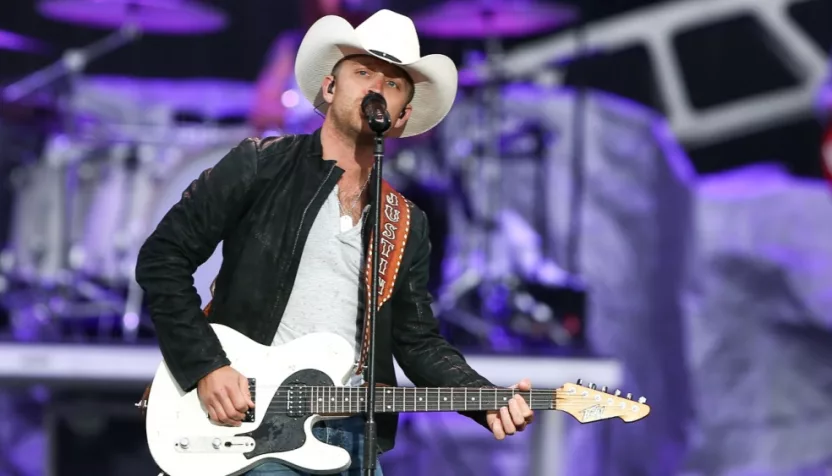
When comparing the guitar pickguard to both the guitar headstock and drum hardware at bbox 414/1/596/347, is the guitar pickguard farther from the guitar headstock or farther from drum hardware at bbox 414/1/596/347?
drum hardware at bbox 414/1/596/347

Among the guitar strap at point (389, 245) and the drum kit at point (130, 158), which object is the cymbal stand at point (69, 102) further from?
the guitar strap at point (389, 245)

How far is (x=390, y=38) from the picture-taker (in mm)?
3115

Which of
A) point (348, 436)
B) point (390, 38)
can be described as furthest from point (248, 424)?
point (390, 38)

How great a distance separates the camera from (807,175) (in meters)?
7.05

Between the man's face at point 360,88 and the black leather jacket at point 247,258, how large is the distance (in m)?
0.13

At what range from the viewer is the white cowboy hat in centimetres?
311

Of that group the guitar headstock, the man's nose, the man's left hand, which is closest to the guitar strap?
the man's nose

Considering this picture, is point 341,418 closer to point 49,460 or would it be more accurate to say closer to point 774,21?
point 49,460

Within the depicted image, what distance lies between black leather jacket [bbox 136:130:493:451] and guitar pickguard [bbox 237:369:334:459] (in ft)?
0.51

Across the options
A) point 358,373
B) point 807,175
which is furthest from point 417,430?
point 358,373

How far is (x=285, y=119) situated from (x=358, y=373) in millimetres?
3967

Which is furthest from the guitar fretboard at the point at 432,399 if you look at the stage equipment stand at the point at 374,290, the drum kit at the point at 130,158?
the drum kit at the point at 130,158

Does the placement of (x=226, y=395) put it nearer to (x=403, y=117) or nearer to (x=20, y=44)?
(x=403, y=117)

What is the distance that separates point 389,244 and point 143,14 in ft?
14.2
